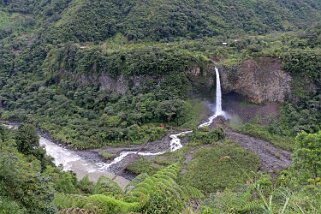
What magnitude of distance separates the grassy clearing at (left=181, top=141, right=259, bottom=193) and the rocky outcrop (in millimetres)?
7411

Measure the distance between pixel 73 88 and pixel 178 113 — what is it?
11671 millimetres

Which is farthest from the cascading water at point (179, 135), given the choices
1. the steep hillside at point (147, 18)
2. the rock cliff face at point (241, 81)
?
the steep hillside at point (147, 18)

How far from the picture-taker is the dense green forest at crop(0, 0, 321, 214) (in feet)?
40.5

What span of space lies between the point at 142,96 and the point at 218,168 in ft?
41.0

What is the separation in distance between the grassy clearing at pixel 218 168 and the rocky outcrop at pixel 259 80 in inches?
292

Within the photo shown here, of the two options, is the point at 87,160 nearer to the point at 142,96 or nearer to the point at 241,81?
the point at 142,96

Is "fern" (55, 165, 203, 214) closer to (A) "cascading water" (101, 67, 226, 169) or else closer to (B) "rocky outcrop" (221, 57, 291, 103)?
(A) "cascading water" (101, 67, 226, 169)

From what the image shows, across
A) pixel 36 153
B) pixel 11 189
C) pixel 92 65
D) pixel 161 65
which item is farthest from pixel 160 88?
pixel 11 189

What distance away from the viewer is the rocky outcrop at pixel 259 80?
35.0 m

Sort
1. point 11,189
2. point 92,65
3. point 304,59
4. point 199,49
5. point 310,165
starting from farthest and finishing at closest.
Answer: point 199,49
point 92,65
point 304,59
point 310,165
point 11,189

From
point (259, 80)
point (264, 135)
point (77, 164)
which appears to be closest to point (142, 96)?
point (77, 164)

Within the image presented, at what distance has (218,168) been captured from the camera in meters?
26.1

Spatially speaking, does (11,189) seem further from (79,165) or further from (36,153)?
(79,165)

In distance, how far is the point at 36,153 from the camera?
22.9m
